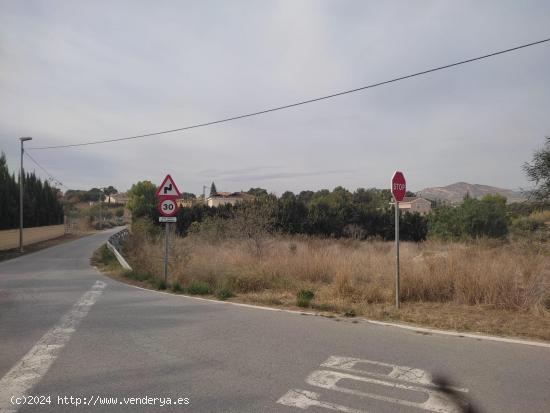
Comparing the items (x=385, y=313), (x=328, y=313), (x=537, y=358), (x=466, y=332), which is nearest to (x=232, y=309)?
(x=328, y=313)

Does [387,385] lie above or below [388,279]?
below

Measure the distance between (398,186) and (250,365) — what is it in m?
5.29

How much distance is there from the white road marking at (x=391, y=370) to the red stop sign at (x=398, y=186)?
4374 mm

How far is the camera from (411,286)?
958 centimetres

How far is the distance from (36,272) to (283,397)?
50.7 feet

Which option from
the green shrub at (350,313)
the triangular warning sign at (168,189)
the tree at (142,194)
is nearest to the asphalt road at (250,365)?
the green shrub at (350,313)

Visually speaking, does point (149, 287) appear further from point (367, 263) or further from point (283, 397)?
point (283, 397)

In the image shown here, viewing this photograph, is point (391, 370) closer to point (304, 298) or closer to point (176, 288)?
point (304, 298)

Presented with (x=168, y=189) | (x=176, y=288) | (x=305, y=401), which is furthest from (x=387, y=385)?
(x=168, y=189)

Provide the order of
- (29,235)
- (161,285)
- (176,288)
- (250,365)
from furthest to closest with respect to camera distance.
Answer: (29,235) < (161,285) < (176,288) < (250,365)

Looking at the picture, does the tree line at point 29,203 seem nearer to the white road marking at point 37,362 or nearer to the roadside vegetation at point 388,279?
the roadside vegetation at point 388,279

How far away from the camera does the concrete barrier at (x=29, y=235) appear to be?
99.6ft

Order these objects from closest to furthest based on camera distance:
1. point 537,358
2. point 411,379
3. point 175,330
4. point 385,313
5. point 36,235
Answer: point 411,379 → point 537,358 → point 175,330 → point 385,313 → point 36,235

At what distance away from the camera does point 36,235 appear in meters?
38.7
